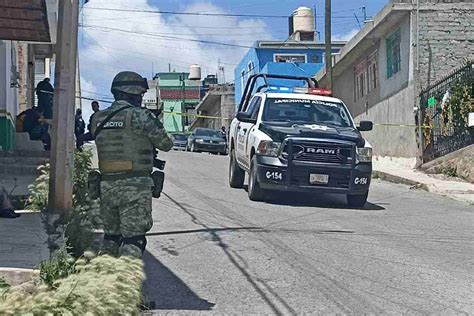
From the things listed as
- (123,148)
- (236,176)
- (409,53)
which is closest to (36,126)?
(236,176)

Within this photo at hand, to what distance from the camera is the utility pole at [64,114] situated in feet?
31.0

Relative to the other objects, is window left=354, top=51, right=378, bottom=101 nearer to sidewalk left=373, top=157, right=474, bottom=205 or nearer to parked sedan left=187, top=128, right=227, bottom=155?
sidewalk left=373, top=157, right=474, bottom=205

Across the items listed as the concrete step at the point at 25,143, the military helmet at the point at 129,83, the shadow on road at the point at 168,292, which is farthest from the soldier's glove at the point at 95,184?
the concrete step at the point at 25,143

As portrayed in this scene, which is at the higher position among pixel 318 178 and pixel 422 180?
pixel 318 178

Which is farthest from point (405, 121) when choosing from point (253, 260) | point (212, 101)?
point (212, 101)

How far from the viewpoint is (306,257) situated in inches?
328

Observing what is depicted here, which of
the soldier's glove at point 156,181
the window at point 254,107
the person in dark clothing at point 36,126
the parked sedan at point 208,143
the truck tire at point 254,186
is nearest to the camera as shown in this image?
the soldier's glove at point 156,181

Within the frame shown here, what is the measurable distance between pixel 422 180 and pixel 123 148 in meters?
12.5

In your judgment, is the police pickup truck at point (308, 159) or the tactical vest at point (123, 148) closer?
the tactical vest at point (123, 148)

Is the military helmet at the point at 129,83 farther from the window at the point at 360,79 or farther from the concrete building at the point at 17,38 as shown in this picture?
the window at the point at 360,79

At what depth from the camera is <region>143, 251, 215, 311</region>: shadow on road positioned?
20.7 ft

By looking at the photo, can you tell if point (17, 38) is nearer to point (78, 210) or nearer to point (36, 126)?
point (36, 126)

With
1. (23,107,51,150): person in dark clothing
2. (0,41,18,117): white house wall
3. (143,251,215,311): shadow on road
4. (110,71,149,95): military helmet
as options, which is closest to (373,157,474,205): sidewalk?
(23,107,51,150): person in dark clothing

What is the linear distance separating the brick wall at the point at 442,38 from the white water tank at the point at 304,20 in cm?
3248
